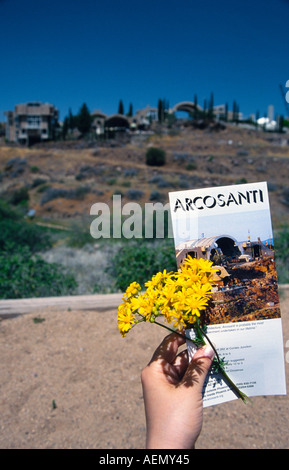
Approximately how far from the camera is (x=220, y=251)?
1277mm

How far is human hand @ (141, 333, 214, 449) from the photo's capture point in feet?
3.67

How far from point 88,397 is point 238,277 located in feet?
6.13

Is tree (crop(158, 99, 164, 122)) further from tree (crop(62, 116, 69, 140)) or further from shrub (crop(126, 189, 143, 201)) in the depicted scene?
shrub (crop(126, 189, 143, 201))

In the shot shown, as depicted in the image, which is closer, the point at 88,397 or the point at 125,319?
the point at 125,319

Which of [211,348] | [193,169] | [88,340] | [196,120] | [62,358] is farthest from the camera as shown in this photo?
[196,120]

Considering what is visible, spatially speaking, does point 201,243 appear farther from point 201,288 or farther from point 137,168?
point 137,168

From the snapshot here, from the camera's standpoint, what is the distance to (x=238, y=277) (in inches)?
50.1

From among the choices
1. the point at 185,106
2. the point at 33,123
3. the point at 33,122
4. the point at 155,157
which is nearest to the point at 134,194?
the point at 155,157

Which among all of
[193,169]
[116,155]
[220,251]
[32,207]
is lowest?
[220,251]

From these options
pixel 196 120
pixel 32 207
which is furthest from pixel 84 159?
pixel 196 120

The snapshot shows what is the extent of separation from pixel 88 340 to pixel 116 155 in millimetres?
35191

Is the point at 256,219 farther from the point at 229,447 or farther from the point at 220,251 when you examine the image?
the point at 229,447

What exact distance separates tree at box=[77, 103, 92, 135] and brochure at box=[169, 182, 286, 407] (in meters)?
49.0

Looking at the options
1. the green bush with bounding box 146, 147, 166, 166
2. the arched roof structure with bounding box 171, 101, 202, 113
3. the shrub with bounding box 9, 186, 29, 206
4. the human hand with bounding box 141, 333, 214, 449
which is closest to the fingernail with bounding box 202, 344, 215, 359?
the human hand with bounding box 141, 333, 214, 449
